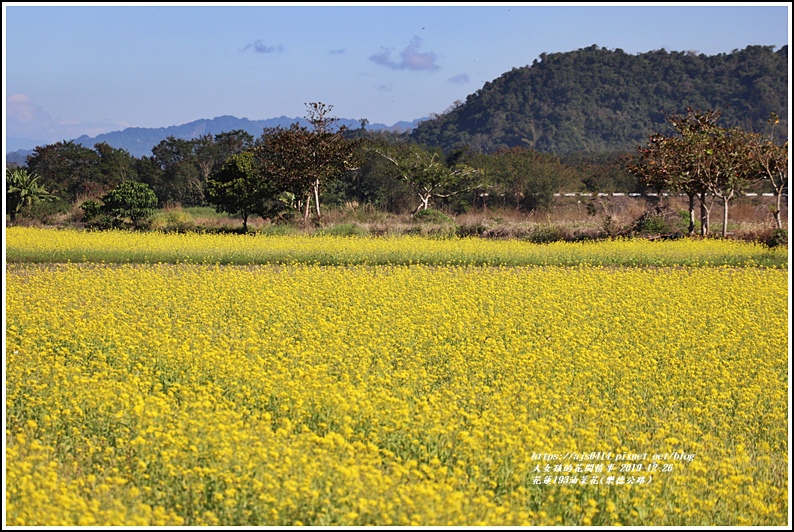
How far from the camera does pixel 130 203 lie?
2661 cm

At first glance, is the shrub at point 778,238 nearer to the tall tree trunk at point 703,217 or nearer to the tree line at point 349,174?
the tree line at point 349,174

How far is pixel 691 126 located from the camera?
25531mm

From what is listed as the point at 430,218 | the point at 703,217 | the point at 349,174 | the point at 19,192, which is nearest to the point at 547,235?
the point at 703,217

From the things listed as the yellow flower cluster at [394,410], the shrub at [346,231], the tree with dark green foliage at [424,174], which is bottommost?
the yellow flower cluster at [394,410]

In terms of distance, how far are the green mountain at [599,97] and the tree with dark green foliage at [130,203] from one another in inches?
2219

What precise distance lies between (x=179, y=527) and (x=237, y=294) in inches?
334

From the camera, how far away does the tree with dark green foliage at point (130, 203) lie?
26.7 m

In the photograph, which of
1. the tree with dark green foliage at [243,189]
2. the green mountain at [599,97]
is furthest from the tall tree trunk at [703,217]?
the green mountain at [599,97]

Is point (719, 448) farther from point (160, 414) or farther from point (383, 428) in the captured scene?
point (160, 414)

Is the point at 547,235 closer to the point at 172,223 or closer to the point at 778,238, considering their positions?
the point at 778,238

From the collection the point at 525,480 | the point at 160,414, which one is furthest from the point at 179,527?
the point at 525,480

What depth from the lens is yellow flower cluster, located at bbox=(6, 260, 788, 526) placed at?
553cm

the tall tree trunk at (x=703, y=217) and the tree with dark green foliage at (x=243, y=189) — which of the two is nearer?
the tall tree trunk at (x=703, y=217)

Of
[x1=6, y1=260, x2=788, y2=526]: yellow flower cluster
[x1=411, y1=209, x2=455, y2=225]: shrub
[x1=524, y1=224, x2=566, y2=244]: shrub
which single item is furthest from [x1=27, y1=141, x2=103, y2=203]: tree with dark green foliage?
[x1=6, y1=260, x2=788, y2=526]: yellow flower cluster
